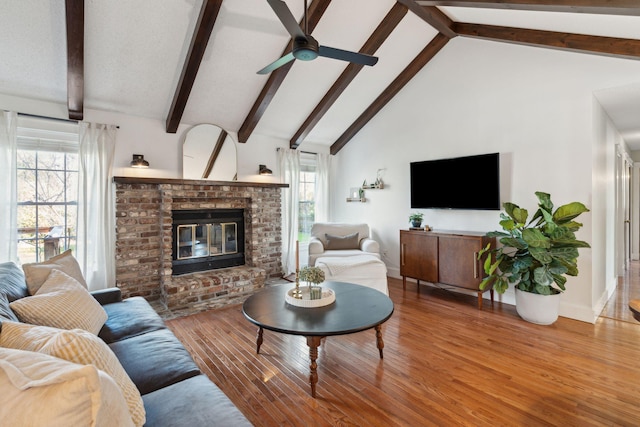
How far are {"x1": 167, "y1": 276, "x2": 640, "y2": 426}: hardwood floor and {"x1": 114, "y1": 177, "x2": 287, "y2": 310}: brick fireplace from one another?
0.63m

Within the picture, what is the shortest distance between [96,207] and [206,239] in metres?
1.40

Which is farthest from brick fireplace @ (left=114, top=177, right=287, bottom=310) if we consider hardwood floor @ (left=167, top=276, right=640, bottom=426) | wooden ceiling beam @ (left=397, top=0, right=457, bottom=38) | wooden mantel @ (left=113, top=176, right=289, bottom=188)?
wooden ceiling beam @ (left=397, top=0, right=457, bottom=38)

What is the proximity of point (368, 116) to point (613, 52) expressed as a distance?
10.4 feet

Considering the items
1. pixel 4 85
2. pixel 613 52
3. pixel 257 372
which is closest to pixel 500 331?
pixel 257 372

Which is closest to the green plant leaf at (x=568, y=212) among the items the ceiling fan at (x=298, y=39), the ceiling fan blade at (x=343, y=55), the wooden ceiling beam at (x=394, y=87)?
the ceiling fan blade at (x=343, y=55)

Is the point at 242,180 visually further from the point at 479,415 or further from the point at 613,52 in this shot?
the point at 613,52

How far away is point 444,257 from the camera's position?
400cm

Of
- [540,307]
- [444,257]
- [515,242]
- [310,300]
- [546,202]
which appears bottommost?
[540,307]

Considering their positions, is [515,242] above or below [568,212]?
below

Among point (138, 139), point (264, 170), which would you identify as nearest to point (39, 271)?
point (138, 139)

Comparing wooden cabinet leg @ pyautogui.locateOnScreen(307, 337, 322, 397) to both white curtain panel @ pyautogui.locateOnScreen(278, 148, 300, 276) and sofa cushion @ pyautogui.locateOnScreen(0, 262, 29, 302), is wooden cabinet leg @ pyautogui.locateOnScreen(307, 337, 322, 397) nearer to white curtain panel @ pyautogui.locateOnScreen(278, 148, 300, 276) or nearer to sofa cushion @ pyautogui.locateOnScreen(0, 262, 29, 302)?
sofa cushion @ pyautogui.locateOnScreen(0, 262, 29, 302)

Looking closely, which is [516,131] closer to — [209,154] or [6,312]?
[209,154]

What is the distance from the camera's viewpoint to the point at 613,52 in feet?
9.27

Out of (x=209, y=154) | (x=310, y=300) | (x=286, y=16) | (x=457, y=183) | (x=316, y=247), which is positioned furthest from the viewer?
(x=316, y=247)
